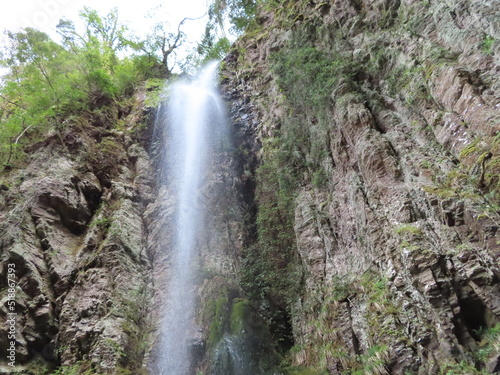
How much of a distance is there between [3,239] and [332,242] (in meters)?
8.33

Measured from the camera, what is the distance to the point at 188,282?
30.4 feet

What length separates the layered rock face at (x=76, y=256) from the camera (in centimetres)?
716

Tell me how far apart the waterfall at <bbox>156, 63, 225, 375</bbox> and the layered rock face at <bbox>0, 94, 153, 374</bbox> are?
736 millimetres

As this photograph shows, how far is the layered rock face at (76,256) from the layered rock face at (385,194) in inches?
137

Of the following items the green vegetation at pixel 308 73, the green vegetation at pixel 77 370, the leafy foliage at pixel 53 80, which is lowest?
the green vegetation at pixel 77 370

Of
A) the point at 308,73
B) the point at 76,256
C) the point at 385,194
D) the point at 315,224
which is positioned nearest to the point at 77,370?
the point at 76,256

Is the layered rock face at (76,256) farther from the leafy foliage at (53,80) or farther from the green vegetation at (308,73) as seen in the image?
the green vegetation at (308,73)

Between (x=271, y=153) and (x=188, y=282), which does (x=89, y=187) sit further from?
(x=271, y=153)

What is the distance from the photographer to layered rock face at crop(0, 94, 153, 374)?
23.5ft

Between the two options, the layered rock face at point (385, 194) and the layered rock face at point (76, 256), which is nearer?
the layered rock face at point (385, 194)

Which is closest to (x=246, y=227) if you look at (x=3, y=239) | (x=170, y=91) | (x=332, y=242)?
(x=332, y=242)

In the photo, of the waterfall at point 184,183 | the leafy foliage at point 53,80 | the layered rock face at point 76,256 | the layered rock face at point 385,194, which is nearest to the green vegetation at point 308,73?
the layered rock face at point 385,194

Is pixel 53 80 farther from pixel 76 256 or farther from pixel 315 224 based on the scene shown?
pixel 315 224

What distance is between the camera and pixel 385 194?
21.2 ft
